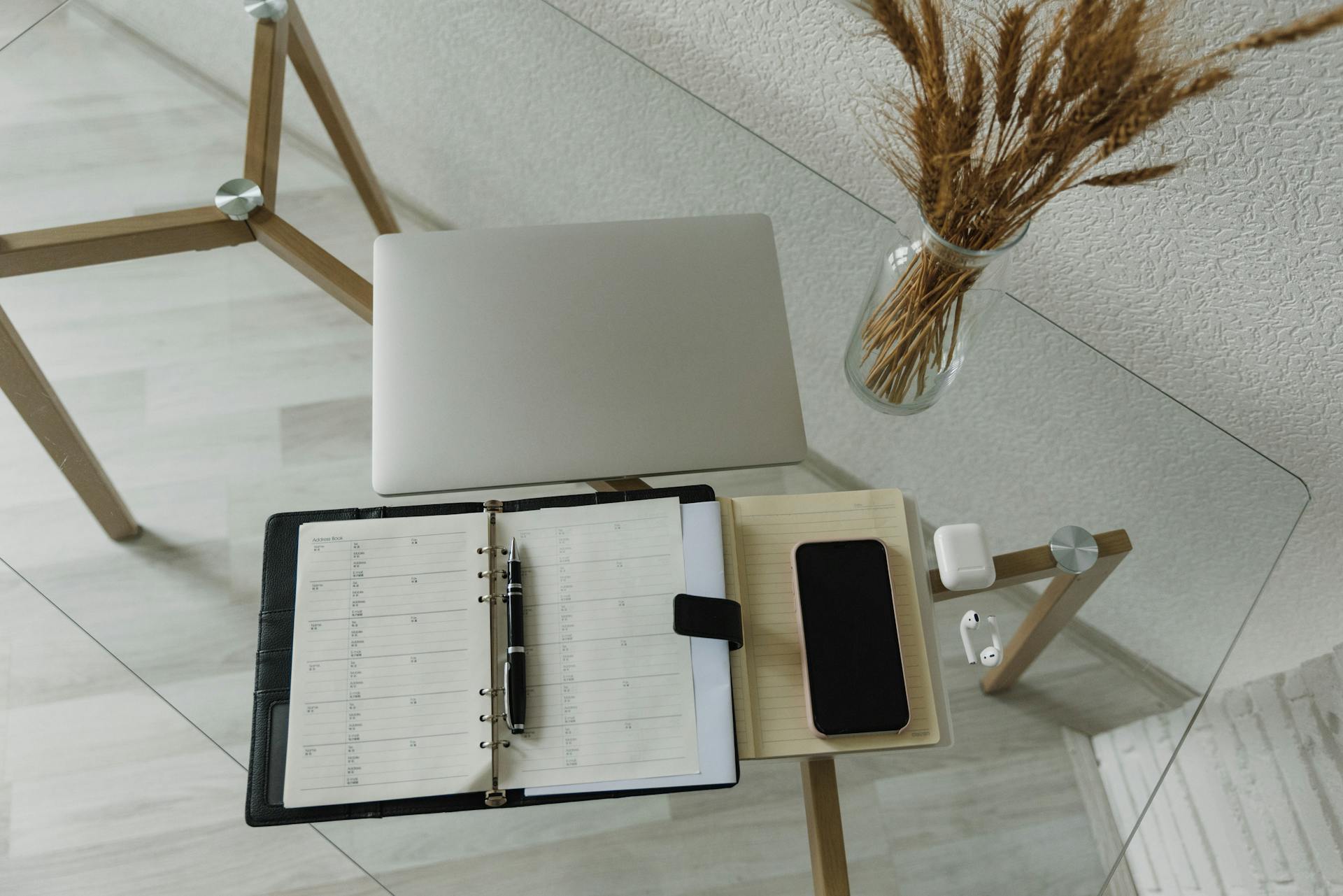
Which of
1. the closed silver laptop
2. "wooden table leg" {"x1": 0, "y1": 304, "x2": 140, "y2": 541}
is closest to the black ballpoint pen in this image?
the closed silver laptop

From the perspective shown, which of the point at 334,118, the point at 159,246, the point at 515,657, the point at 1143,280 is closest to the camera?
the point at 515,657

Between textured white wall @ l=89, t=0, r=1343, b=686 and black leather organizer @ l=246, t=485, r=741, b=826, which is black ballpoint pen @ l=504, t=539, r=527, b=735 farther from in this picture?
textured white wall @ l=89, t=0, r=1343, b=686

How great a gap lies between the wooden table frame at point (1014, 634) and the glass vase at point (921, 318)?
18cm

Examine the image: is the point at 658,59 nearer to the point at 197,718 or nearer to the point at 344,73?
the point at 344,73

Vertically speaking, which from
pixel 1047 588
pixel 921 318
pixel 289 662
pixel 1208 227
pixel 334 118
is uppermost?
pixel 1208 227

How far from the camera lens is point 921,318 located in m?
0.68

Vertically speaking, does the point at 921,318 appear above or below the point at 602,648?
above

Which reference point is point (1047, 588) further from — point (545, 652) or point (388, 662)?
point (388, 662)

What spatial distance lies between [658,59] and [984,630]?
0.76 m

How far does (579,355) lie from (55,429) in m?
0.69

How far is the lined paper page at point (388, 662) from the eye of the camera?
0.61 metres

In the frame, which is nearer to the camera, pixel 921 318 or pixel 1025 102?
pixel 1025 102

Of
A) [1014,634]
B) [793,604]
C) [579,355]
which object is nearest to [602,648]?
[793,604]

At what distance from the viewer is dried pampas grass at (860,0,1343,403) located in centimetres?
40
